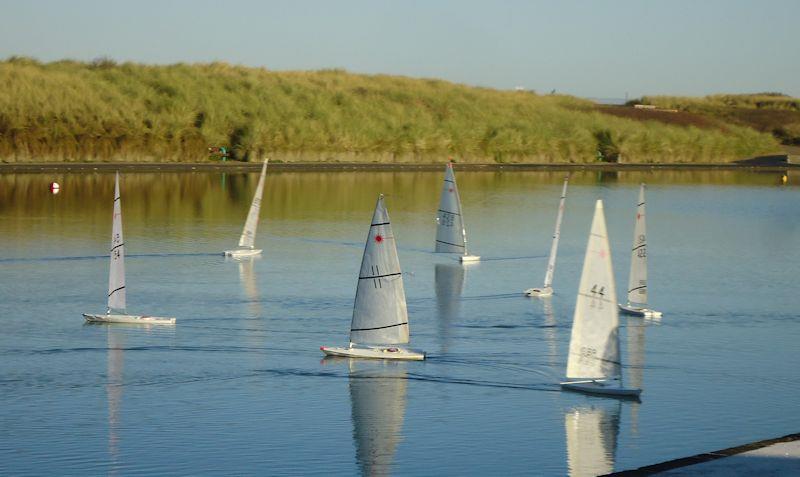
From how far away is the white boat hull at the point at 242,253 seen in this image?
39.5 m

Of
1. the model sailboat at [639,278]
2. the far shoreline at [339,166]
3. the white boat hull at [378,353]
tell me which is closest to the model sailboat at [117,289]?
the white boat hull at [378,353]

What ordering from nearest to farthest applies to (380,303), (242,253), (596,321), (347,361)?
(596,321) < (380,303) < (347,361) < (242,253)

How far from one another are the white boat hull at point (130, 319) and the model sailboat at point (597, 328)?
369 inches

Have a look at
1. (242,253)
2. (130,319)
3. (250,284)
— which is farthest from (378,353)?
(242,253)

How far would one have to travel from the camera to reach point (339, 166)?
79688mm

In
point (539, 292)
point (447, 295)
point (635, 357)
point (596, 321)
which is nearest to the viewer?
point (596, 321)

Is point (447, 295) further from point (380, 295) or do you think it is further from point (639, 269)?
point (380, 295)

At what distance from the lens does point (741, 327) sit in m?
29.4

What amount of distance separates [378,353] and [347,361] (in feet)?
1.98

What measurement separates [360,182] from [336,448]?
172 feet

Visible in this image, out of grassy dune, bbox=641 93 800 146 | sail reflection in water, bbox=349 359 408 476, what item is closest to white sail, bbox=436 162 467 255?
sail reflection in water, bbox=349 359 408 476

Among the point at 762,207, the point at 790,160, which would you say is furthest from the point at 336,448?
the point at 790,160

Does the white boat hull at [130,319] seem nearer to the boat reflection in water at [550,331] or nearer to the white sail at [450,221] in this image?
the boat reflection in water at [550,331]

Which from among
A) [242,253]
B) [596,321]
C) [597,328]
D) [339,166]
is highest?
[339,166]
